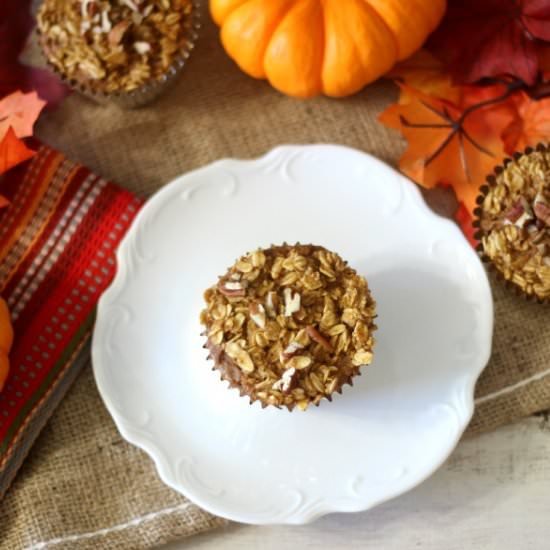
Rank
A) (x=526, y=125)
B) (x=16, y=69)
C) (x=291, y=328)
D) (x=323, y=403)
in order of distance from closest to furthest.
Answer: (x=291, y=328) < (x=323, y=403) < (x=526, y=125) < (x=16, y=69)

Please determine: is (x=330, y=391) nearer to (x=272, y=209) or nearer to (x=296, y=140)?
(x=272, y=209)

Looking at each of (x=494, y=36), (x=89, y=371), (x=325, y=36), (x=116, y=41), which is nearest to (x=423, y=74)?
(x=494, y=36)

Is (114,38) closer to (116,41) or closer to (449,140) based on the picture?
(116,41)

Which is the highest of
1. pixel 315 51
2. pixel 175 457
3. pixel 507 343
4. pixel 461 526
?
pixel 315 51

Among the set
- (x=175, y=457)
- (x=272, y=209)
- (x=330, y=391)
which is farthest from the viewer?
(x=272, y=209)

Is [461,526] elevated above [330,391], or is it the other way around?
[330,391]

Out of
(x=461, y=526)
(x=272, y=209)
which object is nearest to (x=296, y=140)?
(x=272, y=209)

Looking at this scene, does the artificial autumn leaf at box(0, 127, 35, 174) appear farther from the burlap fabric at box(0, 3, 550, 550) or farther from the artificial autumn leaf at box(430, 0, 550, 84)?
the artificial autumn leaf at box(430, 0, 550, 84)
